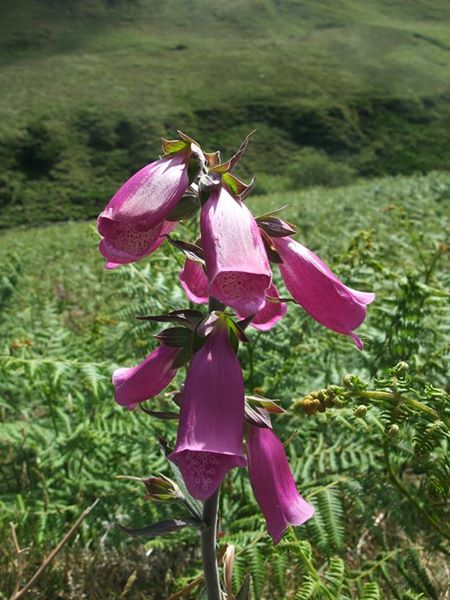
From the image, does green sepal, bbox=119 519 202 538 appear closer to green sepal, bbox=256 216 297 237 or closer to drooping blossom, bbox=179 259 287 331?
drooping blossom, bbox=179 259 287 331

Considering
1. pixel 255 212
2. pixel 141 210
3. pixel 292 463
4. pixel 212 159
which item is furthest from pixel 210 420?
pixel 255 212

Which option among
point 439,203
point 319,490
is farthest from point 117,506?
point 439,203

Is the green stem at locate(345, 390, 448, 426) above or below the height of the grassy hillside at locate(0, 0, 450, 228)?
above

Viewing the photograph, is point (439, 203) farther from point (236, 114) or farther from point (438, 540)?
point (236, 114)

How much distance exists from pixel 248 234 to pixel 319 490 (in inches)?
42.8

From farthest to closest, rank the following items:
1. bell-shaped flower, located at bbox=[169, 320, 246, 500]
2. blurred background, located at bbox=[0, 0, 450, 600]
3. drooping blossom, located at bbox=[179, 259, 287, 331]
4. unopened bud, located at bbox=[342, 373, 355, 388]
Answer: blurred background, located at bbox=[0, 0, 450, 600]
drooping blossom, located at bbox=[179, 259, 287, 331]
unopened bud, located at bbox=[342, 373, 355, 388]
bell-shaped flower, located at bbox=[169, 320, 246, 500]

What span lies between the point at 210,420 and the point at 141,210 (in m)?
0.37

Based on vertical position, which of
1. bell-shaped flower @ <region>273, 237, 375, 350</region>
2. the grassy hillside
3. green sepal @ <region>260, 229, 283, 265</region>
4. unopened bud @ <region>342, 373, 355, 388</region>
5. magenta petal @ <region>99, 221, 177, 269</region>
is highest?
magenta petal @ <region>99, 221, 177, 269</region>

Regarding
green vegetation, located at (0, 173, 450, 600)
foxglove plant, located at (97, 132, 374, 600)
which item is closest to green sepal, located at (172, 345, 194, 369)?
foxglove plant, located at (97, 132, 374, 600)

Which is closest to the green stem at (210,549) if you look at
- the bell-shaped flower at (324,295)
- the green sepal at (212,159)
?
the bell-shaped flower at (324,295)

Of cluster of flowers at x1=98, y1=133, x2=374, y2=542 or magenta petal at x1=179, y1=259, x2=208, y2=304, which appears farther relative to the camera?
magenta petal at x1=179, y1=259, x2=208, y2=304

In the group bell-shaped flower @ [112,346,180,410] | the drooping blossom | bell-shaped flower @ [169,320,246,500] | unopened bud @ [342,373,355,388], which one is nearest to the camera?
bell-shaped flower @ [169,320,246,500]

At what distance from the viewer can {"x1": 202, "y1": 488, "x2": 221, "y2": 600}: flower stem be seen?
48.0 inches

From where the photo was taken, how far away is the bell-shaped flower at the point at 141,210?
3.67ft
